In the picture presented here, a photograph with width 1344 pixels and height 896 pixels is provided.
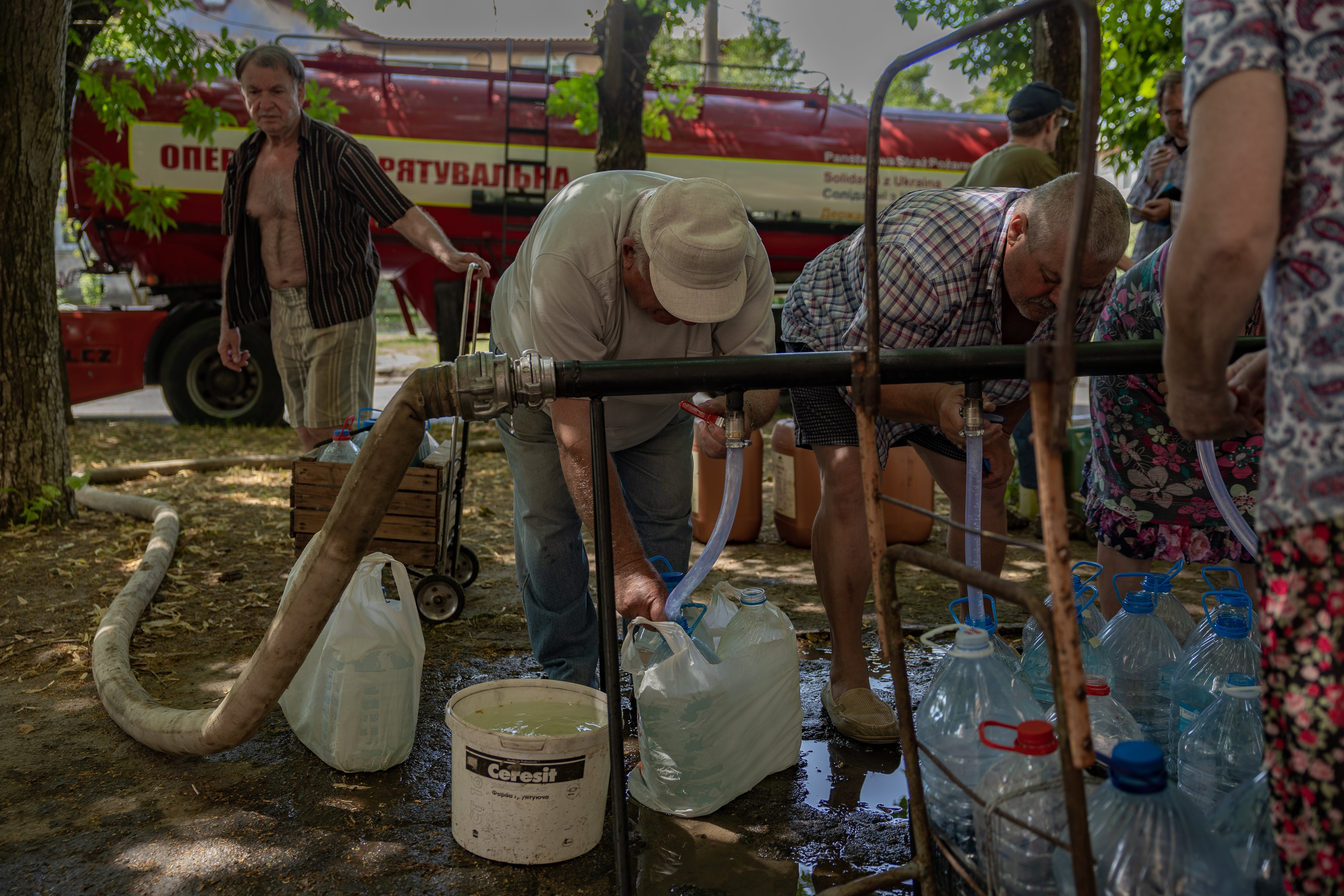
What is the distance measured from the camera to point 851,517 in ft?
8.89

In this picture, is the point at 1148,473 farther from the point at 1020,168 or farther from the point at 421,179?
the point at 421,179

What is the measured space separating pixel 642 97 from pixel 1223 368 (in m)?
6.59

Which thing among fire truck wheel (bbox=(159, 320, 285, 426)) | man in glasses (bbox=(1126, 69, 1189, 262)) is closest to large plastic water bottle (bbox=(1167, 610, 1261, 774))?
man in glasses (bbox=(1126, 69, 1189, 262))

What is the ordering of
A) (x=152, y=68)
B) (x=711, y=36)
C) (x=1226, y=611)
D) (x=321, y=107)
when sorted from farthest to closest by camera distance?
(x=711, y=36) < (x=152, y=68) < (x=321, y=107) < (x=1226, y=611)

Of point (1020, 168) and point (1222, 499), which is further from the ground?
point (1020, 168)

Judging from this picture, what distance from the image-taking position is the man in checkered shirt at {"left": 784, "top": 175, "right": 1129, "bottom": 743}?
2.28 metres

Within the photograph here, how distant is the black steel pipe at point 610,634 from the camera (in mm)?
1764

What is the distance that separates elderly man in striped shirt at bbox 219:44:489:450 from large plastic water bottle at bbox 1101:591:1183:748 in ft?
9.27

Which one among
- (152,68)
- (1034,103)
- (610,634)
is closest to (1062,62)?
(1034,103)

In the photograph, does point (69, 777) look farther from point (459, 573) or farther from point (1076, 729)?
point (1076, 729)

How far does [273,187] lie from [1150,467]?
138 inches

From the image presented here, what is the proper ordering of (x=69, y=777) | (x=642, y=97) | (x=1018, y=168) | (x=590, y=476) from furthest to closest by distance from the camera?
1. (x=642, y=97)
2. (x=1018, y=168)
3. (x=69, y=777)
4. (x=590, y=476)

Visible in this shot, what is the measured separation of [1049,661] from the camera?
2.03 meters

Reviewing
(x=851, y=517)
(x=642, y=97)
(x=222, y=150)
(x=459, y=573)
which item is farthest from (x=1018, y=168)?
(x=222, y=150)
